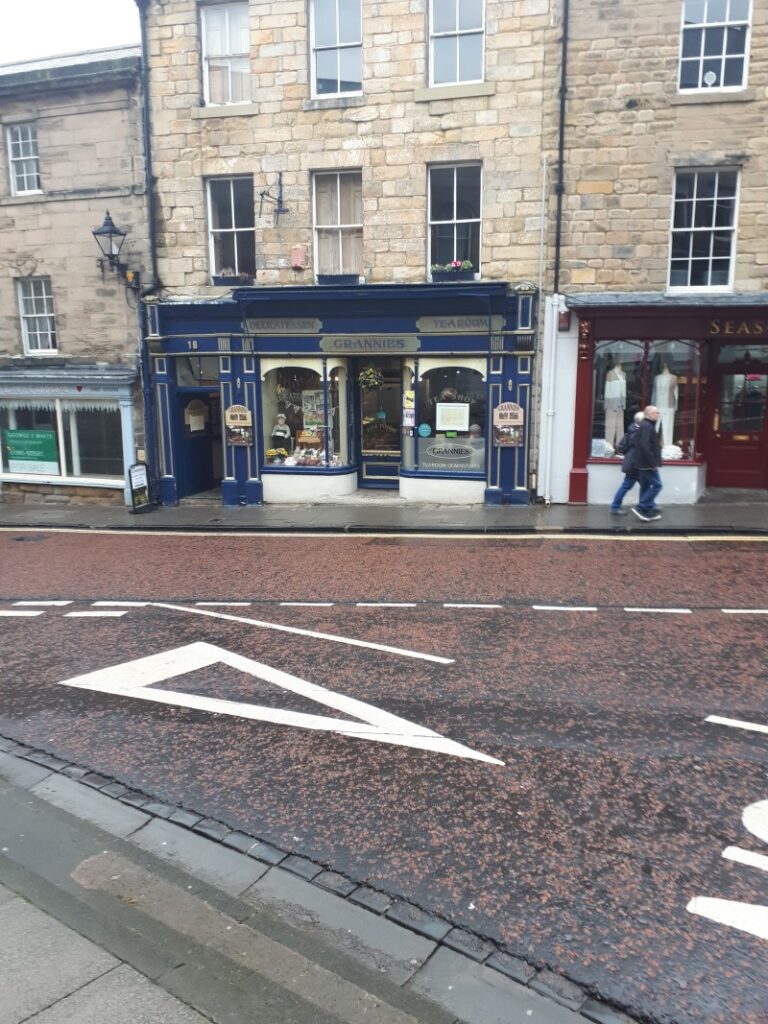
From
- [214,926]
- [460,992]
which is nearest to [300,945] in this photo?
[214,926]

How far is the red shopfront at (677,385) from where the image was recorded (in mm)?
13672

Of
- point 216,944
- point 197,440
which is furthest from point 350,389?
point 216,944

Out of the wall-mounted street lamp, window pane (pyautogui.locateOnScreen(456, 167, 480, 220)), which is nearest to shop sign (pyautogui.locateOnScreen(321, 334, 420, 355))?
window pane (pyautogui.locateOnScreen(456, 167, 480, 220))

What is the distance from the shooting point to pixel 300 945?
3477 millimetres

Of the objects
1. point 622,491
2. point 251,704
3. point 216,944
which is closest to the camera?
point 216,944

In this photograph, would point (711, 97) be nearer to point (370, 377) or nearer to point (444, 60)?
point (444, 60)

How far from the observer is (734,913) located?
3.57 meters

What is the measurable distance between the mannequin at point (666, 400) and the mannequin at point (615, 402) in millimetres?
552

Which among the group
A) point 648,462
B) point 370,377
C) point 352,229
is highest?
point 352,229

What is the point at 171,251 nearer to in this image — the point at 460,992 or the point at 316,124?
the point at 316,124

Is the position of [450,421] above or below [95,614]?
above

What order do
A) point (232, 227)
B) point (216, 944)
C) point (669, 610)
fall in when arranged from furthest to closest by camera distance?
point (232, 227)
point (669, 610)
point (216, 944)

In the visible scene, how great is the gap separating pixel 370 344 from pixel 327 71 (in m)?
5.08

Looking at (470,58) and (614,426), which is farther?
(614,426)
